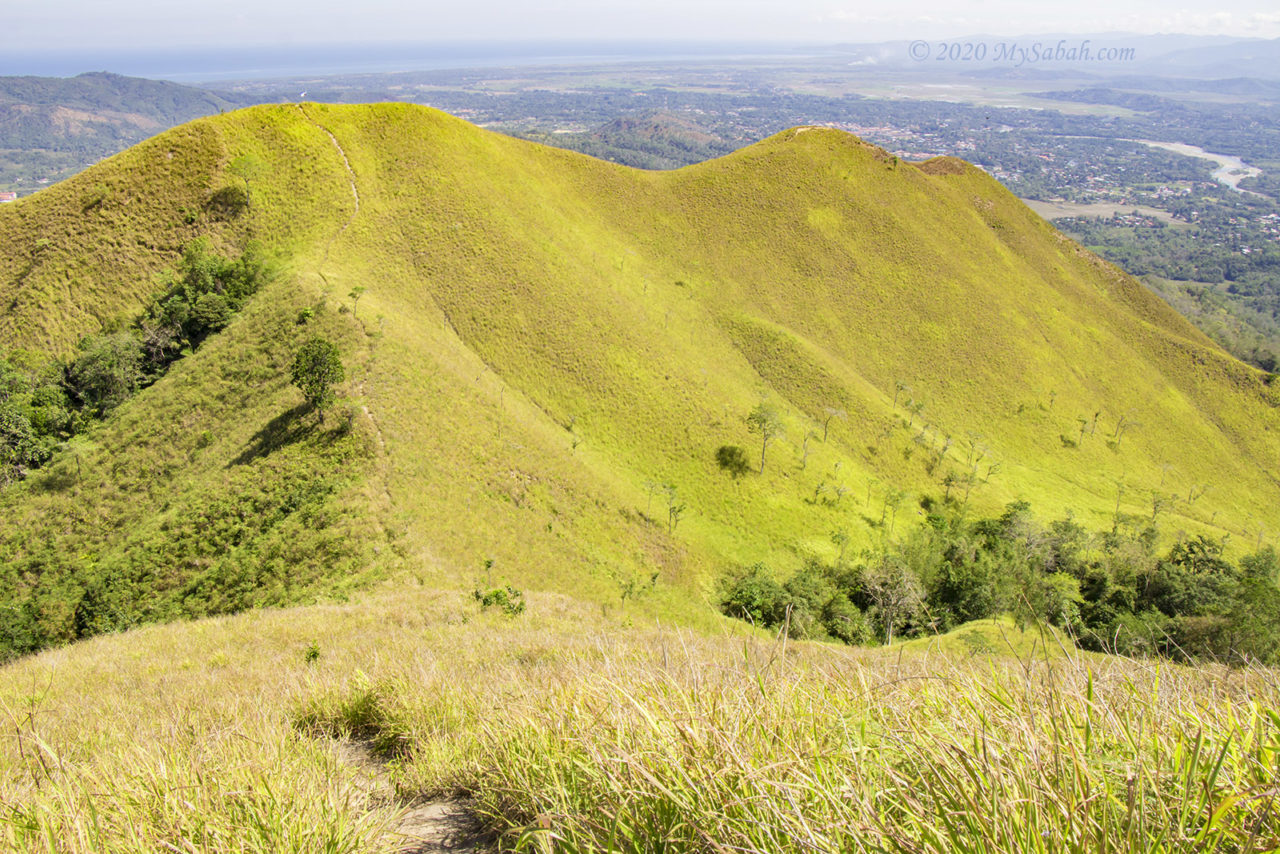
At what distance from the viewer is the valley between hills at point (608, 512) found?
8.91ft

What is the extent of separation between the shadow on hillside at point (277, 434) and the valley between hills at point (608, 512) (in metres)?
0.20

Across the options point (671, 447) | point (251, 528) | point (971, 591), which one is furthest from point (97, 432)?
point (971, 591)

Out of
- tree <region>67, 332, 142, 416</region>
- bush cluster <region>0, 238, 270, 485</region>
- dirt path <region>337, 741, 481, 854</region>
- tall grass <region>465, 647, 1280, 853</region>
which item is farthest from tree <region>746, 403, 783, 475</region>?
tree <region>67, 332, 142, 416</region>

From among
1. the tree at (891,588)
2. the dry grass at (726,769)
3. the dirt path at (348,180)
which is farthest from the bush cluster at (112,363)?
the tree at (891,588)

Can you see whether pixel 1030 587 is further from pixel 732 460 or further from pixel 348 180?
pixel 348 180

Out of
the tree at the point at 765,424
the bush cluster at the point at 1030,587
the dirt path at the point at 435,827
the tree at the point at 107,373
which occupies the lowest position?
the bush cluster at the point at 1030,587

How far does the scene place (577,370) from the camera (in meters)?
38.8

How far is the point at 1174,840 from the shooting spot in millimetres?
1959

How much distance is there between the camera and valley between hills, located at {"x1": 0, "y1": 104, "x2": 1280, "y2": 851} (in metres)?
2.71

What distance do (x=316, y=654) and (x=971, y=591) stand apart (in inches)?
1229

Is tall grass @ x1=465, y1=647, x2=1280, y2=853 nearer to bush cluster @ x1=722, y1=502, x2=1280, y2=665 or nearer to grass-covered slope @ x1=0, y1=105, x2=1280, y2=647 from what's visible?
grass-covered slope @ x1=0, y1=105, x2=1280, y2=647

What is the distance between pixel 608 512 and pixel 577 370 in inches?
544

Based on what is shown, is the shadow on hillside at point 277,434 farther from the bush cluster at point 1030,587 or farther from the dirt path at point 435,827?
the dirt path at point 435,827

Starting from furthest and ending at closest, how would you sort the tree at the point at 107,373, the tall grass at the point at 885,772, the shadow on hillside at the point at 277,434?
the tree at the point at 107,373
the shadow on hillside at the point at 277,434
the tall grass at the point at 885,772
